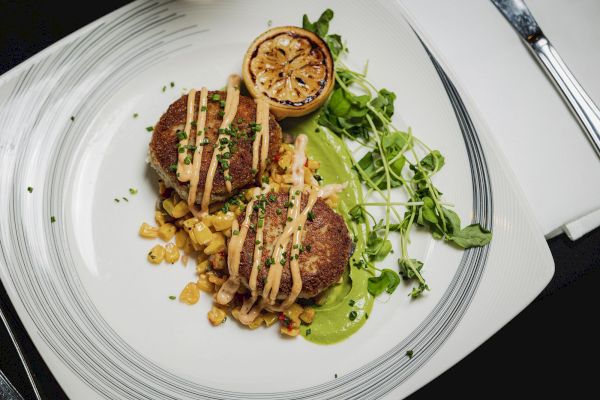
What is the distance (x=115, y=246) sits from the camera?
10.6 feet

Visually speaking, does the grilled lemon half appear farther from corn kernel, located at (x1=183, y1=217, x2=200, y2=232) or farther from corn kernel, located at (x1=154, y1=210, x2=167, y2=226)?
corn kernel, located at (x1=154, y1=210, x2=167, y2=226)

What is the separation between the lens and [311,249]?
9.77 feet

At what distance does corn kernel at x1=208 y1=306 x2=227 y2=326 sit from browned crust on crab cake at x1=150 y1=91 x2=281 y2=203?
0.64 m

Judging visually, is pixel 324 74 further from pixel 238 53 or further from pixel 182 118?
pixel 182 118

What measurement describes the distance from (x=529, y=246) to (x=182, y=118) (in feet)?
6.73

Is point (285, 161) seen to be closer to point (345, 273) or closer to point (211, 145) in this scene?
point (211, 145)

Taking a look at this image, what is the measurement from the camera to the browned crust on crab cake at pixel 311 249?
2.95m

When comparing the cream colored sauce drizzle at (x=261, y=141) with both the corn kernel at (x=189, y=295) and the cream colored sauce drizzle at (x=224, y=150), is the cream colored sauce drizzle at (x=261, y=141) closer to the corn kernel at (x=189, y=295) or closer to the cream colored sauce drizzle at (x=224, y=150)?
the cream colored sauce drizzle at (x=224, y=150)

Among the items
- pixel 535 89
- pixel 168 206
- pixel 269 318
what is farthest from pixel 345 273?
pixel 535 89

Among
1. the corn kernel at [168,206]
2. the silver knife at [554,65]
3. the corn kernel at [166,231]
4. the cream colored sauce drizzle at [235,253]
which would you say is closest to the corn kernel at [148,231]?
the corn kernel at [166,231]

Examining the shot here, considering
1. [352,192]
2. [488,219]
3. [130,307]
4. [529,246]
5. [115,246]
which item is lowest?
[529,246]

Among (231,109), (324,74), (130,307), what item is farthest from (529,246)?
(130,307)

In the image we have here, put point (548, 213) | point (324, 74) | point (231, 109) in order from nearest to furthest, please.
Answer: point (231, 109)
point (324, 74)
point (548, 213)

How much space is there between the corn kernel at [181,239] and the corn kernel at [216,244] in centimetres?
20
